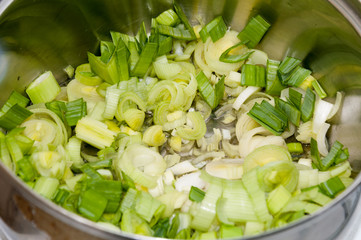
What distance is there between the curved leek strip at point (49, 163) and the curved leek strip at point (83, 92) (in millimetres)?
285

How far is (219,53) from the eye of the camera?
1631mm

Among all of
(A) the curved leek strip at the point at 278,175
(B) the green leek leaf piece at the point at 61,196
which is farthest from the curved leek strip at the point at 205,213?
(B) the green leek leaf piece at the point at 61,196

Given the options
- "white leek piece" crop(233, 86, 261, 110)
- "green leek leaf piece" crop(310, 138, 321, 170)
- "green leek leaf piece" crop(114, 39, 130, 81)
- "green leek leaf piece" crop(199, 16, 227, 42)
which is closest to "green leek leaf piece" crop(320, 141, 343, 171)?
"green leek leaf piece" crop(310, 138, 321, 170)

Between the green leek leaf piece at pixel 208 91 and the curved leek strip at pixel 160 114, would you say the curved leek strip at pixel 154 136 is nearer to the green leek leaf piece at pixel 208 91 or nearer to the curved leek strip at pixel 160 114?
A: the curved leek strip at pixel 160 114

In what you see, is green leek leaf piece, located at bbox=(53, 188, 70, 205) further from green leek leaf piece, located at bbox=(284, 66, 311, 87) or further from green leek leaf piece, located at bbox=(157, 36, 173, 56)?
green leek leaf piece, located at bbox=(284, 66, 311, 87)

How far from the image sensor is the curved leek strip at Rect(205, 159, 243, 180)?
1.37 metres

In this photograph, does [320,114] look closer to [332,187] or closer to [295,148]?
[295,148]

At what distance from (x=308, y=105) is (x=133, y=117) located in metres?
0.57

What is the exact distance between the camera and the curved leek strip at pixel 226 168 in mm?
1366

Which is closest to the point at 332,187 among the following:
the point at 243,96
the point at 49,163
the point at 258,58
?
the point at 243,96

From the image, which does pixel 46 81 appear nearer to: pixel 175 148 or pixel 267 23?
pixel 175 148

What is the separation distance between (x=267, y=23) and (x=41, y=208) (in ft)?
3.29

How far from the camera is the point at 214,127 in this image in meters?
1.57

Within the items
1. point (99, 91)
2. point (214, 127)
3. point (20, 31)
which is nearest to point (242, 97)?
point (214, 127)
